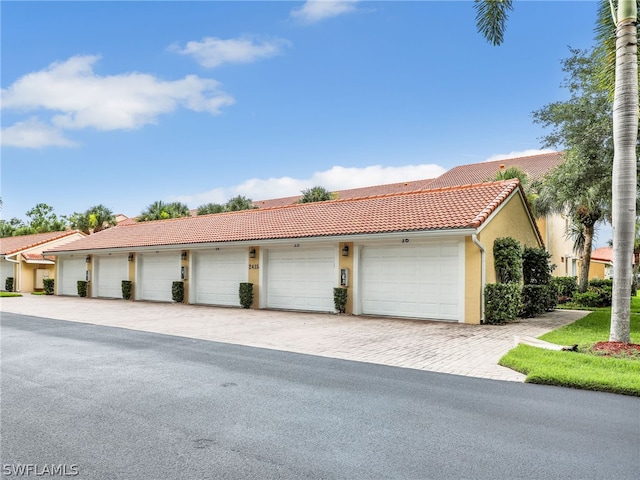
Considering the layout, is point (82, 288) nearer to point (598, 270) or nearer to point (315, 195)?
point (315, 195)

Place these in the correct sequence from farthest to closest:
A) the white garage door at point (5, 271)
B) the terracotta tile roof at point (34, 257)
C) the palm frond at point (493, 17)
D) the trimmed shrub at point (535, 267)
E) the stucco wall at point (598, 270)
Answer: the stucco wall at point (598, 270) < the white garage door at point (5, 271) < the terracotta tile roof at point (34, 257) < the trimmed shrub at point (535, 267) < the palm frond at point (493, 17)

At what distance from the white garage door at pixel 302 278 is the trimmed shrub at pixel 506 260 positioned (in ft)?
17.4

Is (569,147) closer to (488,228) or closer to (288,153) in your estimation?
(488,228)

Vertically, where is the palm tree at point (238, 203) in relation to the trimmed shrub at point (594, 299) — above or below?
above

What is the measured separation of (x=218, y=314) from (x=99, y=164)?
19.3 m

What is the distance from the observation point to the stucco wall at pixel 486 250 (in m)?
12.8

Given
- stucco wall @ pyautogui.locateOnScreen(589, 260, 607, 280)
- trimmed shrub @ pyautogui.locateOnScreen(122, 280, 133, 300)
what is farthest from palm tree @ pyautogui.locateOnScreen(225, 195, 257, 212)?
stucco wall @ pyautogui.locateOnScreen(589, 260, 607, 280)

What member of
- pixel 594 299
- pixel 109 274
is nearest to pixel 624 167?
pixel 594 299

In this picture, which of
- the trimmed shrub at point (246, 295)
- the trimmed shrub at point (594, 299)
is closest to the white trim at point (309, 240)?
the trimmed shrub at point (246, 295)

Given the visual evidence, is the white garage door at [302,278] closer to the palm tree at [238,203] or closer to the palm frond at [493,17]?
the palm frond at [493,17]

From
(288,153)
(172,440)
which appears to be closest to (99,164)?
(288,153)

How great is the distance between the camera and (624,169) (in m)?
8.59

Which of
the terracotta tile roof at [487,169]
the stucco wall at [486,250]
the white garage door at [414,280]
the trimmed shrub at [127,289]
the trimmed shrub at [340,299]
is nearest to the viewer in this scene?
the stucco wall at [486,250]

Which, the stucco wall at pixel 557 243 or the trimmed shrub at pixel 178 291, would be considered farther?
the stucco wall at pixel 557 243
